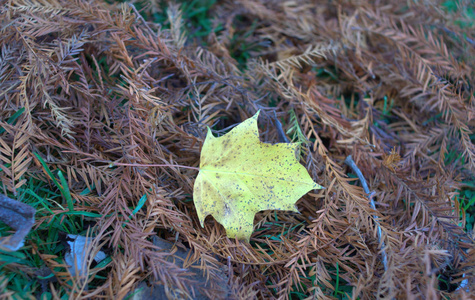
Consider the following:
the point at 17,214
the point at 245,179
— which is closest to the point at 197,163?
the point at 245,179

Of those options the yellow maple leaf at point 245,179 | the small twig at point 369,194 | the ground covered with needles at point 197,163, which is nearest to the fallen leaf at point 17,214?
the ground covered with needles at point 197,163

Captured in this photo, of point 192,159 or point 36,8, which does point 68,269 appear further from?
point 36,8

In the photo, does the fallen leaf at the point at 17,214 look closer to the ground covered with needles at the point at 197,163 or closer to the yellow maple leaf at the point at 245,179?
the ground covered with needles at the point at 197,163

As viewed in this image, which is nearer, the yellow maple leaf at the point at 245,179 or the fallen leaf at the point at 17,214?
the fallen leaf at the point at 17,214

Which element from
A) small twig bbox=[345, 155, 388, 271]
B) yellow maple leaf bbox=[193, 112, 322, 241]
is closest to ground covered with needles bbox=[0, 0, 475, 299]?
small twig bbox=[345, 155, 388, 271]

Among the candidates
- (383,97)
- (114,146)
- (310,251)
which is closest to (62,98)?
(114,146)

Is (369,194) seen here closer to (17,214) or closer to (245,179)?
(245,179)
